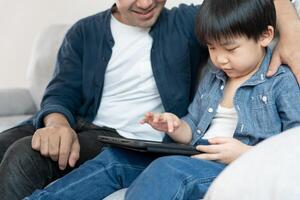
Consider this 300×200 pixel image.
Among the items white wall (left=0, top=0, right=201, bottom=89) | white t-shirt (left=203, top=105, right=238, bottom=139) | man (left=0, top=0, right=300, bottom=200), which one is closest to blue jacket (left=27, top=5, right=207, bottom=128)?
man (left=0, top=0, right=300, bottom=200)

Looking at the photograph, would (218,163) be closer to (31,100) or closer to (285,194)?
(285,194)

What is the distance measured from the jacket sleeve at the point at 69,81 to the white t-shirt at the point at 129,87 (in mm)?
82

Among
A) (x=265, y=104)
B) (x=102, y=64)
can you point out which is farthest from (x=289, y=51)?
(x=102, y=64)

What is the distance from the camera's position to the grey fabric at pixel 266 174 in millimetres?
737

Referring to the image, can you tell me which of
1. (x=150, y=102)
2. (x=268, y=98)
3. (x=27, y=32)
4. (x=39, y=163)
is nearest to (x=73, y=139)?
(x=39, y=163)

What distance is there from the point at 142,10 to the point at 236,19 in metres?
0.35

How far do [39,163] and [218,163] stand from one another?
1.52ft

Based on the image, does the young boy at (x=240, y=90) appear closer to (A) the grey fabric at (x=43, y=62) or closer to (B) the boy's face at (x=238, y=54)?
(B) the boy's face at (x=238, y=54)

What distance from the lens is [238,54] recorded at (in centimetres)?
117

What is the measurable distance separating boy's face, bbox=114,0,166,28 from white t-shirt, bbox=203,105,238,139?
35 centimetres

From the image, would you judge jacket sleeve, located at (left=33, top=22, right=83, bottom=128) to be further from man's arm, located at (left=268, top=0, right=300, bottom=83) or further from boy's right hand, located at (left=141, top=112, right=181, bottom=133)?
man's arm, located at (left=268, top=0, right=300, bottom=83)

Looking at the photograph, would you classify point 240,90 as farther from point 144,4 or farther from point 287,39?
point 144,4

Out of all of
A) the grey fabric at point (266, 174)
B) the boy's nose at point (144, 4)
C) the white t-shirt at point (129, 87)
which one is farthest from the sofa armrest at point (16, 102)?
the grey fabric at point (266, 174)

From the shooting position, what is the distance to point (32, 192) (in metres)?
1.24
